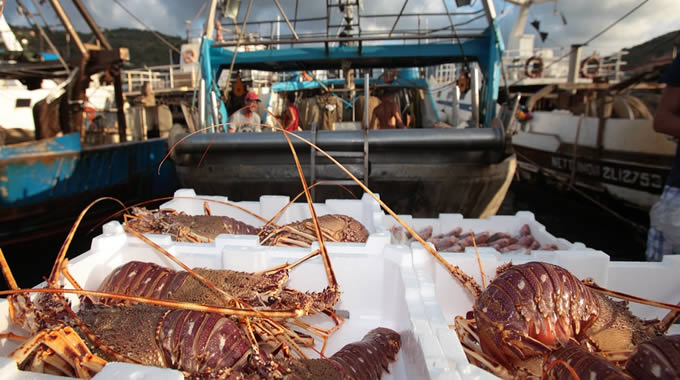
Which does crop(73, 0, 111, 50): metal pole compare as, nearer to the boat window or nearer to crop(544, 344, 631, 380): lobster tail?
the boat window

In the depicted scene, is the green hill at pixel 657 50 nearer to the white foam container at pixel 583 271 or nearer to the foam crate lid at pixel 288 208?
the white foam container at pixel 583 271

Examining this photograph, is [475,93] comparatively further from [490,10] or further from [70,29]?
[70,29]

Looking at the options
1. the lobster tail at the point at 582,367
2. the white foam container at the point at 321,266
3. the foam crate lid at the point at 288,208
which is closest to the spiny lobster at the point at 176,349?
the white foam container at the point at 321,266

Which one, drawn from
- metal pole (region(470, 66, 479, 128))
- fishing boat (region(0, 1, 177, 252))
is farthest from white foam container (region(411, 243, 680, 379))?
fishing boat (region(0, 1, 177, 252))

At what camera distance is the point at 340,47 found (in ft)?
17.0

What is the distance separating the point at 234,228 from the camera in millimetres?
2541

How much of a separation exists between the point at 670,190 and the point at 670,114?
0.48m

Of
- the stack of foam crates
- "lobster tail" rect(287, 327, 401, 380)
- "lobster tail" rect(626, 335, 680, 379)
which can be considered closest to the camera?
"lobster tail" rect(626, 335, 680, 379)

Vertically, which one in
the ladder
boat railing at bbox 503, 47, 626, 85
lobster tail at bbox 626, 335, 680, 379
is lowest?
lobster tail at bbox 626, 335, 680, 379

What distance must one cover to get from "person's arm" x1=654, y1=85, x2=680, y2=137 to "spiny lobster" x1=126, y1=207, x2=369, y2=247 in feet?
6.59

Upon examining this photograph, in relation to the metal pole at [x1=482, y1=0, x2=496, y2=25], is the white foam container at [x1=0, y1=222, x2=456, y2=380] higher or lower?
lower

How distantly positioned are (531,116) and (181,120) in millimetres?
13732

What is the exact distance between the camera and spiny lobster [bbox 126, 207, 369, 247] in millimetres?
2318

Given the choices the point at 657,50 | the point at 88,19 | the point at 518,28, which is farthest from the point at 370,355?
the point at 518,28
